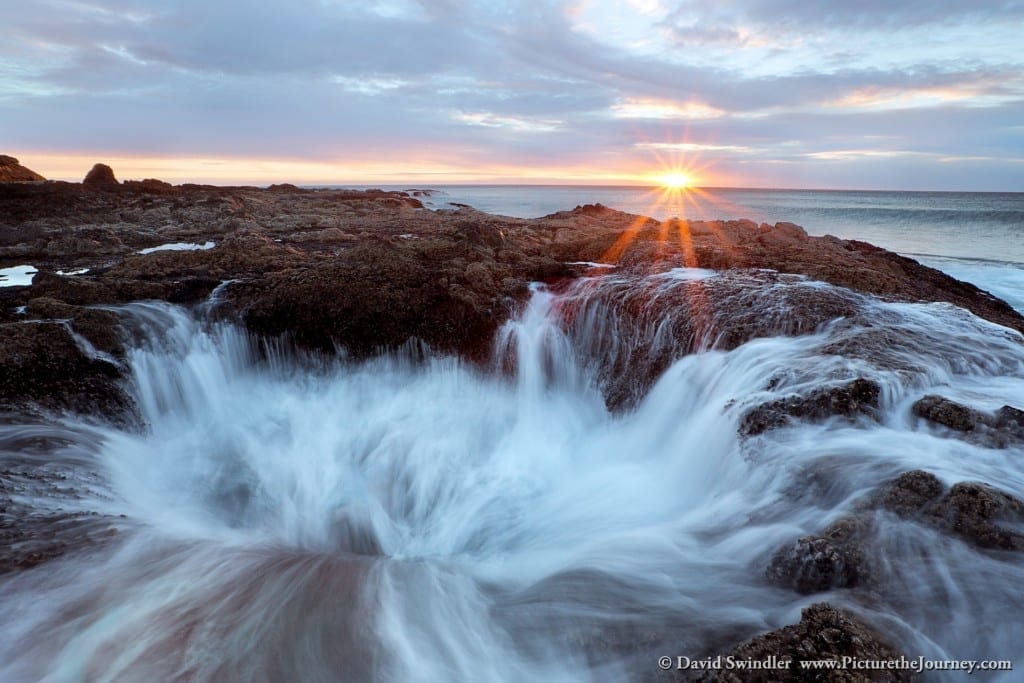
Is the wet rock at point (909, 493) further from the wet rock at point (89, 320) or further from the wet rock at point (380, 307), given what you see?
the wet rock at point (89, 320)

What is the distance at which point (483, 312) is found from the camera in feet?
28.6

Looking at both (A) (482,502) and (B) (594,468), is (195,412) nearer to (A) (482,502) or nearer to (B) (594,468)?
(A) (482,502)

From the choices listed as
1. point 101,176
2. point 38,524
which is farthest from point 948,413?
point 101,176

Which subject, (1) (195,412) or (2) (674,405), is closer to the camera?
(2) (674,405)

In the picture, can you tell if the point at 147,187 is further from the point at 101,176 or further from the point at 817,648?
the point at 817,648

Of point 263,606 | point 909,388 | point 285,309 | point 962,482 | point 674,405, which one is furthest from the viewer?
point 285,309

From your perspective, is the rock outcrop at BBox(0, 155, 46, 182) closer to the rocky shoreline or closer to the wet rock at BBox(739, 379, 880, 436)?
the rocky shoreline

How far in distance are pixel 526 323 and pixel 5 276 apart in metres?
10.2

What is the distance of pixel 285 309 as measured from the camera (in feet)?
27.9

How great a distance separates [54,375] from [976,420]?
33.6 feet

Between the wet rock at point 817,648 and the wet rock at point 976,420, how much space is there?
277 cm

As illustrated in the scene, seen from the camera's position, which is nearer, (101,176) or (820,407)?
(820,407)

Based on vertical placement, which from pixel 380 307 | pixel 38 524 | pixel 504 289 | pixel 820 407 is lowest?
pixel 38 524

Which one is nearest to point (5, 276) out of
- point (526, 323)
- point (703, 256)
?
point (526, 323)
